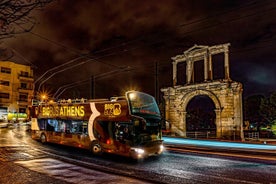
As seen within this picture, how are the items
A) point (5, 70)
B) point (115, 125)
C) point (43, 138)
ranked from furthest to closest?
point (5, 70) < point (43, 138) < point (115, 125)

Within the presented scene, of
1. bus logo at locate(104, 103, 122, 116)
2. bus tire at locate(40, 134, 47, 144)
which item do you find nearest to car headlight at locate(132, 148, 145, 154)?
Answer: bus logo at locate(104, 103, 122, 116)

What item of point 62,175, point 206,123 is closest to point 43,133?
point 62,175

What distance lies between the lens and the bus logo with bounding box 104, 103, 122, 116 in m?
14.6

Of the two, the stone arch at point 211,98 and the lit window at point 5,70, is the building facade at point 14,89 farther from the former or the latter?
the stone arch at point 211,98

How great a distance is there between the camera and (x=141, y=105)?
14.7 meters

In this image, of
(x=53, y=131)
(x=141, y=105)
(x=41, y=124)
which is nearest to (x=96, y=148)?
(x=141, y=105)

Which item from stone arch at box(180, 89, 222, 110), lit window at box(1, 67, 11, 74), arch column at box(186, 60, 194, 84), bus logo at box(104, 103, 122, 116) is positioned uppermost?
lit window at box(1, 67, 11, 74)

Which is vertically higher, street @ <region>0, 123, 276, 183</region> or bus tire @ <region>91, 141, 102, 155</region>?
bus tire @ <region>91, 141, 102, 155</region>

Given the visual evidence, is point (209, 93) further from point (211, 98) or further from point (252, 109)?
point (252, 109)

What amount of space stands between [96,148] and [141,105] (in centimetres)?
394

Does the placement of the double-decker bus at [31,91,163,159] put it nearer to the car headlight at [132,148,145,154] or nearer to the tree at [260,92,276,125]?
the car headlight at [132,148,145,154]

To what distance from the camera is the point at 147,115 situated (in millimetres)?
14602

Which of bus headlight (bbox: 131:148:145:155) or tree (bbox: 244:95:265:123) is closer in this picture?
bus headlight (bbox: 131:148:145:155)

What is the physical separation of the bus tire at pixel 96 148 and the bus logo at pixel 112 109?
2.00 m
